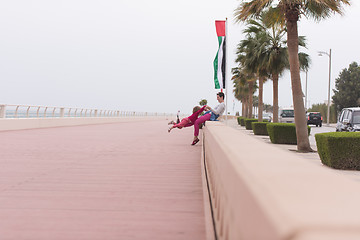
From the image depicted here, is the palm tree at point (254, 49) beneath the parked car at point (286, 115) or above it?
above

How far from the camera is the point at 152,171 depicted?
756cm

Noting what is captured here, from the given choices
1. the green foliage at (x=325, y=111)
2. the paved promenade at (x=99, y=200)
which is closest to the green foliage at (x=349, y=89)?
the green foliage at (x=325, y=111)

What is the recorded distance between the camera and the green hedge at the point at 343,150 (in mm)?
9398

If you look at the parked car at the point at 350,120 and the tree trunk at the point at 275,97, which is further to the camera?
the tree trunk at the point at 275,97

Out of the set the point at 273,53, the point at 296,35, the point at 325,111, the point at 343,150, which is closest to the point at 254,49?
the point at 273,53

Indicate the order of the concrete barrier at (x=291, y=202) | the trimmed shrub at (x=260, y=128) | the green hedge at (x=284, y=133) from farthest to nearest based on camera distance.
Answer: the trimmed shrub at (x=260, y=128), the green hedge at (x=284, y=133), the concrete barrier at (x=291, y=202)

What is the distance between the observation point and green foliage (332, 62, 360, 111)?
237 feet

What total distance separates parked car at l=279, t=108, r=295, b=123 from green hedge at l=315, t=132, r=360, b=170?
100ft

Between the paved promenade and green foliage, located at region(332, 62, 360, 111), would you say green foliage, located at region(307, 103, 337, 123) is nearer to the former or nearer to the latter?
green foliage, located at region(332, 62, 360, 111)

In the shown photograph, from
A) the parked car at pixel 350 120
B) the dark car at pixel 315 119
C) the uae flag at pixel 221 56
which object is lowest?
the dark car at pixel 315 119

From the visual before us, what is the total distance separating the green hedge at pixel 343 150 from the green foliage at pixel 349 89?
67.9m

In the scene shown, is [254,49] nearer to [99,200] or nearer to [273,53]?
[273,53]

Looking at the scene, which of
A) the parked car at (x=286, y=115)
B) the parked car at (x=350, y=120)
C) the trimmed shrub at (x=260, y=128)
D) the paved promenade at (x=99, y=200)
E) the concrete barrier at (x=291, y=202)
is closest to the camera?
the concrete barrier at (x=291, y=202)

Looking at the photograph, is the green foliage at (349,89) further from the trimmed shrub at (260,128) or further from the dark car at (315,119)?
Answer: the trimmed shrub at (260,128)
